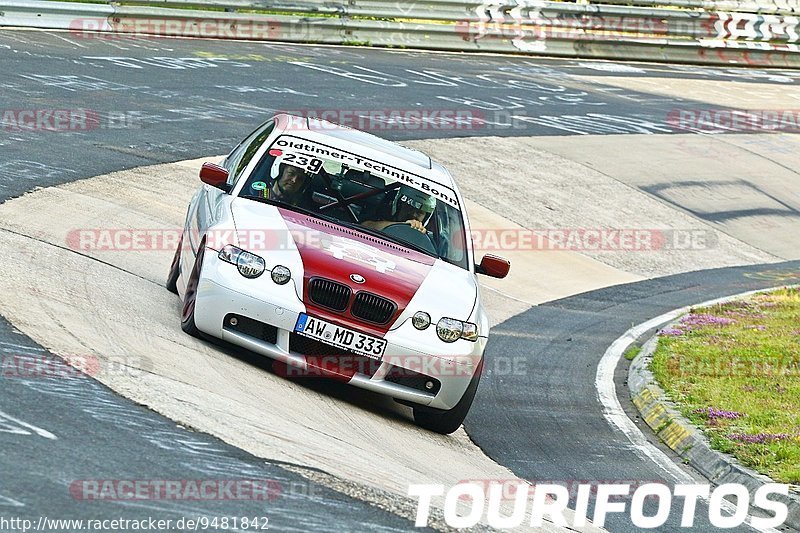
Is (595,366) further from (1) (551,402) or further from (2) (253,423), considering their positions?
(2) (253,423)

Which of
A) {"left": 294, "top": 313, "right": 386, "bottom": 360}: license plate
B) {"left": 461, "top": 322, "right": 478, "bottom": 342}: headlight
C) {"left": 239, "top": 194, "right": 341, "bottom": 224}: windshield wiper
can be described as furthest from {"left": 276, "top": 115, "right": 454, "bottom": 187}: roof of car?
{"left": 294, "top": 313, "right": 386, "bottom": 360}: license plate

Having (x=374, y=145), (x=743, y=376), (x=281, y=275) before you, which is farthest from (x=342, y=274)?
(x=743, y=376)

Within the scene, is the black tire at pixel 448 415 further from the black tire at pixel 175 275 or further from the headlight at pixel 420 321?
the black tire at pixel 175 275

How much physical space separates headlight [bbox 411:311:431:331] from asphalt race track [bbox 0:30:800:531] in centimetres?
75

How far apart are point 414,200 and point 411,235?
12.9 inches

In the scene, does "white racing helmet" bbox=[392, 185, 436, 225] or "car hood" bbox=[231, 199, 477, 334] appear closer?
"car hood" bbox=[231, 199, 477, 334]

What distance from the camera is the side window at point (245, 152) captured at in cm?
959

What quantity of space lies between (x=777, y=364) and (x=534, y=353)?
2.19 m

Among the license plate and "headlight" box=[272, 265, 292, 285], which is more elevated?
"headlight" box=[272, 265, 292, 285]

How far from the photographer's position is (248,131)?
17.6 meters

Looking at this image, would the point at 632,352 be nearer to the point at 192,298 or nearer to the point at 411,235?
the point at 411,235

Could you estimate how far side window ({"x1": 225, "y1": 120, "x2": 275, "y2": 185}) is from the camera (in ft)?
31.5

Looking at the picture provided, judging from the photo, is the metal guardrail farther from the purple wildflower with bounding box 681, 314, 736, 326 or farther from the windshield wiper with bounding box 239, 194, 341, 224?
the windshield wiper with bounding box 239, 194, 341, 224

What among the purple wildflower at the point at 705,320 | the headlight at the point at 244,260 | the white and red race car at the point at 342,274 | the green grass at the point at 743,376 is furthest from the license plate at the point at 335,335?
the purple wildflower at the point at 705,320
